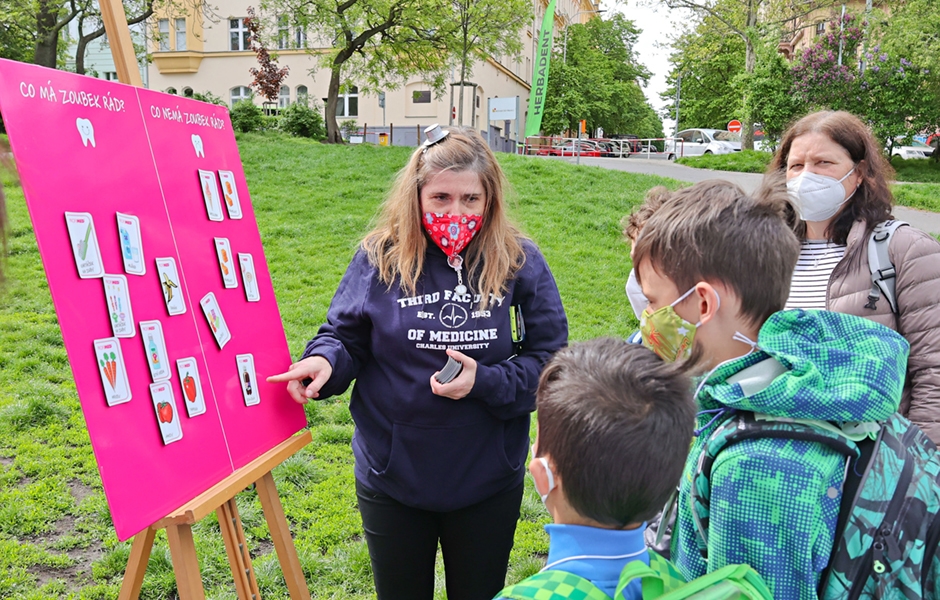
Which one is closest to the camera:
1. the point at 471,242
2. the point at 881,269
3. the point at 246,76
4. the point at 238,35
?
the point at 471,242

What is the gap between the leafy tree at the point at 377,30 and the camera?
17.1m

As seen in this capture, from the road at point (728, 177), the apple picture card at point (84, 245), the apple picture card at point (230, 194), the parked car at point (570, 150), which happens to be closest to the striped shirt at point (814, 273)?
the apple picture card at point (230, 194)

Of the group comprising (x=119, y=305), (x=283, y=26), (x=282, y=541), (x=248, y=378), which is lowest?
(x=282, y=541)

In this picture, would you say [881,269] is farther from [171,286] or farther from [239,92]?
[239,92]

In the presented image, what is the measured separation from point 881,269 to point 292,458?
3.41 metres

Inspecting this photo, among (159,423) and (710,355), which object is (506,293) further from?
(159,423)

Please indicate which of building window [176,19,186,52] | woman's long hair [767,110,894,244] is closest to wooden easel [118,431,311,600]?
woman's long hair [767,110,894,244]

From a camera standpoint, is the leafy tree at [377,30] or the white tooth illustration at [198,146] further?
the leafy tree at [377,30]

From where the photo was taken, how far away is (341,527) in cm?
386

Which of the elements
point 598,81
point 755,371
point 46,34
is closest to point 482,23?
point 46,34

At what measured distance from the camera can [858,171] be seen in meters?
2.65

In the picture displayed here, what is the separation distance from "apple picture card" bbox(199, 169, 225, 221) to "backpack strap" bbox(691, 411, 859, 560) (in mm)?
1699

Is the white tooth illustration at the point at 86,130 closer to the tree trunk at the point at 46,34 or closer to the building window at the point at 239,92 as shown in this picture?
the tree trunk at the point at 46,34

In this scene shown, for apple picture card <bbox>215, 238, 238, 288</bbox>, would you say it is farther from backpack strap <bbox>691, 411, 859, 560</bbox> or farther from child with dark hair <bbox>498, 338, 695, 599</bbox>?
backpack strap <bbox>691, 411, 859, 560</bbox>
